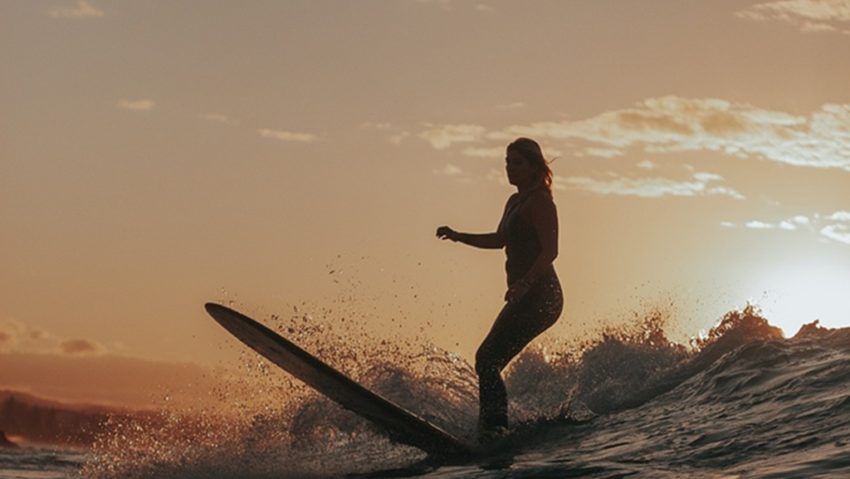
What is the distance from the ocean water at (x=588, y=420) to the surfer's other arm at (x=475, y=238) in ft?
5.14

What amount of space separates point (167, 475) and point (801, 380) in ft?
17.6

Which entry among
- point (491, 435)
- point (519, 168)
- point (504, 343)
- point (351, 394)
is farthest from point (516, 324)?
point (351, 394)

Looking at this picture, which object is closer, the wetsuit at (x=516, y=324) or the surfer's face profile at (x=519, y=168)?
the wetsuit at (x=516, y=324)

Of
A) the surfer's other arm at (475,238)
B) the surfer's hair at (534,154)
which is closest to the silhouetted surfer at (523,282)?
the surfer's hair at (534,154)

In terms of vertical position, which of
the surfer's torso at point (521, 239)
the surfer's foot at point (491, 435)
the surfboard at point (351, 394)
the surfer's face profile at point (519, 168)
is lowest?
the surfer's foot at point (491, 435)

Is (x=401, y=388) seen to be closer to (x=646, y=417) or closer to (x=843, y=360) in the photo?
(x=646, y=417)

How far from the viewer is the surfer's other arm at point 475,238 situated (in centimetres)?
978

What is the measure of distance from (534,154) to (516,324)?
140 cm

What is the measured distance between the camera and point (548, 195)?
9227 mm

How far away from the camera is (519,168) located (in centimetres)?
928

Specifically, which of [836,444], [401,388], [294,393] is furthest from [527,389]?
[836,444]

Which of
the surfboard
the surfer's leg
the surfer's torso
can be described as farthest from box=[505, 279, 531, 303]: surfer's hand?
the surfboard

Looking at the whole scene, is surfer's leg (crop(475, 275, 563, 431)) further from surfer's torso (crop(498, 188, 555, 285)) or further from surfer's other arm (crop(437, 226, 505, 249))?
surfer's other arm (crop(437, 226, 505, 249))

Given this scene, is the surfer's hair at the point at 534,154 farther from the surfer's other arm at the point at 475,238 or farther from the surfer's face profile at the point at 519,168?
the surfer's other arm at the point at 475,238
